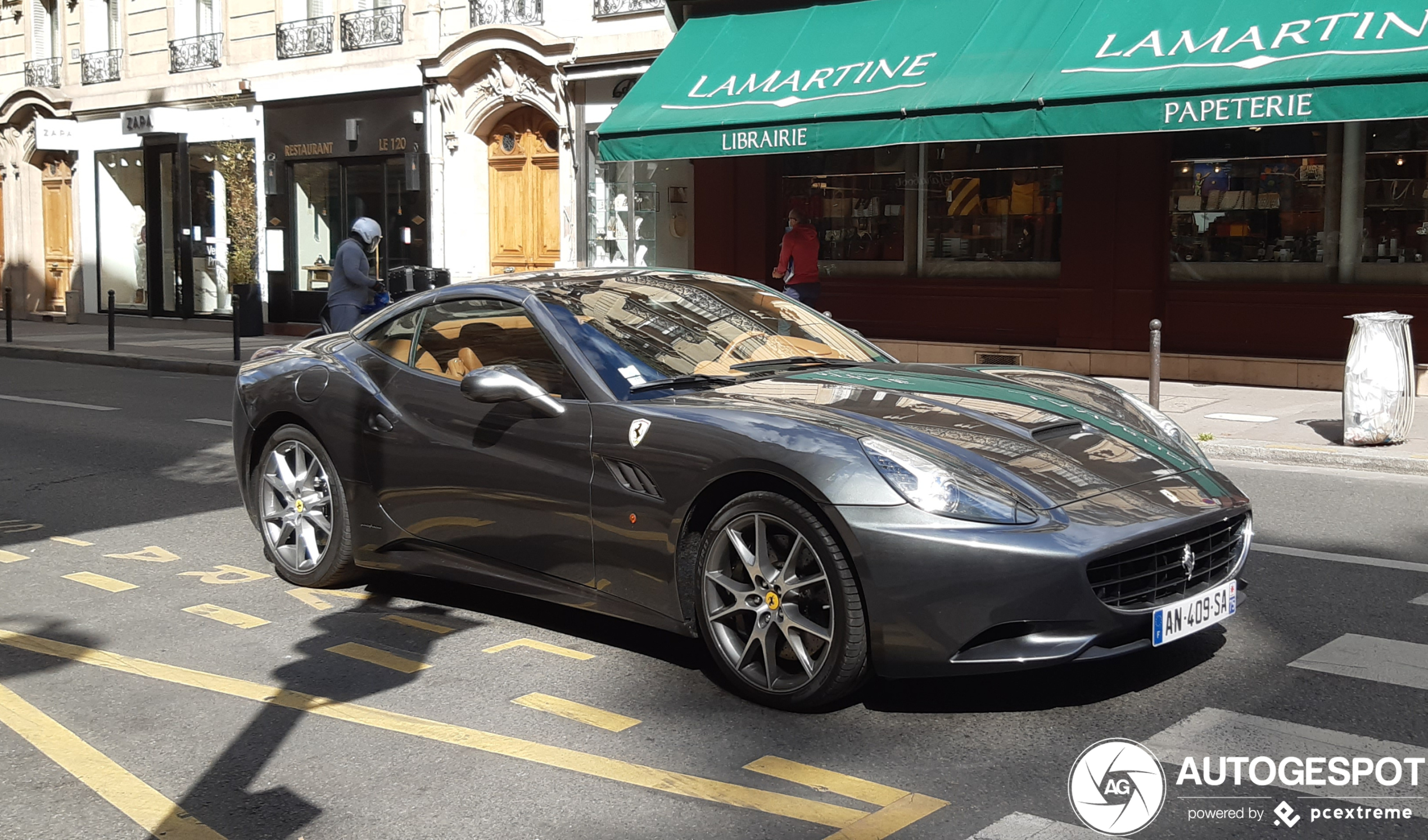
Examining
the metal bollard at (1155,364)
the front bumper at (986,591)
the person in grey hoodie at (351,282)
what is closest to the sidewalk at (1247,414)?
the metal bollard at (1155,364)

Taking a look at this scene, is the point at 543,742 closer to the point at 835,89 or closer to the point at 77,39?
the point at 835,89

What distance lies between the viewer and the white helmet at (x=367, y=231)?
44.8 ft

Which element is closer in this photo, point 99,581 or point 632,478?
point 632,478

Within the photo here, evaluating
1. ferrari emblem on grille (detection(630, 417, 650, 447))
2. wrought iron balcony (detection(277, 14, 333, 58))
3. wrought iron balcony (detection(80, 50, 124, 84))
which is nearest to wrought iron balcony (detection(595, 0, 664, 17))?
wrought iron balcony (detection(277, 14, 333, 58))

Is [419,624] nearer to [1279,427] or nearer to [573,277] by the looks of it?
[573,277]

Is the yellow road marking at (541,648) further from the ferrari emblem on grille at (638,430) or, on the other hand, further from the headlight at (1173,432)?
the headlight at (1173,432)

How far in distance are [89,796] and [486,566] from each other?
6.13 feet

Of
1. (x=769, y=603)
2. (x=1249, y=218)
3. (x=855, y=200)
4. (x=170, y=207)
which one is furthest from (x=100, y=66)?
(x=769, y=603)

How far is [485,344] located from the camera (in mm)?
5957

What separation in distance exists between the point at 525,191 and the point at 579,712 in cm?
1871

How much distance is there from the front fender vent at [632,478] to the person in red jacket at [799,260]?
474 inches

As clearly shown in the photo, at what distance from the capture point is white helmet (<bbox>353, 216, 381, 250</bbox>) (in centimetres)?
1366

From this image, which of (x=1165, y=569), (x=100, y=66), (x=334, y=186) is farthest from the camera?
(x=100, y=66)

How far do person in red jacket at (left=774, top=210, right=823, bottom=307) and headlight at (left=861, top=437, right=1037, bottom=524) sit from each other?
12563 millimetres
